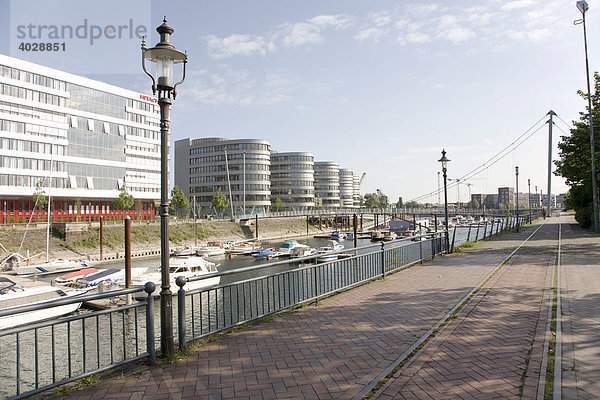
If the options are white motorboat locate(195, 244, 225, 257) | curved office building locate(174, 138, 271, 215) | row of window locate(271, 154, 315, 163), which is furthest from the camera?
row of window locate(271, 154, 315, 163)

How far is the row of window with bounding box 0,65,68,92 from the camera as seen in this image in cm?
4641

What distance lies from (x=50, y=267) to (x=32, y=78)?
93.2ft

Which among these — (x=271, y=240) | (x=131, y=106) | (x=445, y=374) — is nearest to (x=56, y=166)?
(x=131, y=106)

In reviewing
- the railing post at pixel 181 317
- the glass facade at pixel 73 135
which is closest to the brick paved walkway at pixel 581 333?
the railing post at pixel 181 317

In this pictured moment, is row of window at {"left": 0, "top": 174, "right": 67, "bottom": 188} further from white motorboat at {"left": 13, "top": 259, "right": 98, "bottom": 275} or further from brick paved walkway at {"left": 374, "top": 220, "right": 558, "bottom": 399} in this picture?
brick paved walkway at {"left": 374, "top": 220, "right": 558, "bottom": 399}

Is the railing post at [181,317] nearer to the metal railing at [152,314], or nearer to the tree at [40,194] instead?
the metal railing at [152,314]

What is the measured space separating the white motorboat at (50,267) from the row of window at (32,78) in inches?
1017

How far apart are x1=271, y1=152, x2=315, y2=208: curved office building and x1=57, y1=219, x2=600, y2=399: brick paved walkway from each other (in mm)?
103600

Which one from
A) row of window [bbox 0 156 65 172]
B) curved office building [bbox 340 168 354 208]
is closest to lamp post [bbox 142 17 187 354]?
row of window [bbox 0 156 65 172]

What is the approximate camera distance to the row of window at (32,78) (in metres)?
46.4

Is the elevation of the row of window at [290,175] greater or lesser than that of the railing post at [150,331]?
greater

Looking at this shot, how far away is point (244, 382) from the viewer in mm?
4648

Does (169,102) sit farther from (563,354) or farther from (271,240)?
(271,240)

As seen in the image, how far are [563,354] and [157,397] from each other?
515 cm
